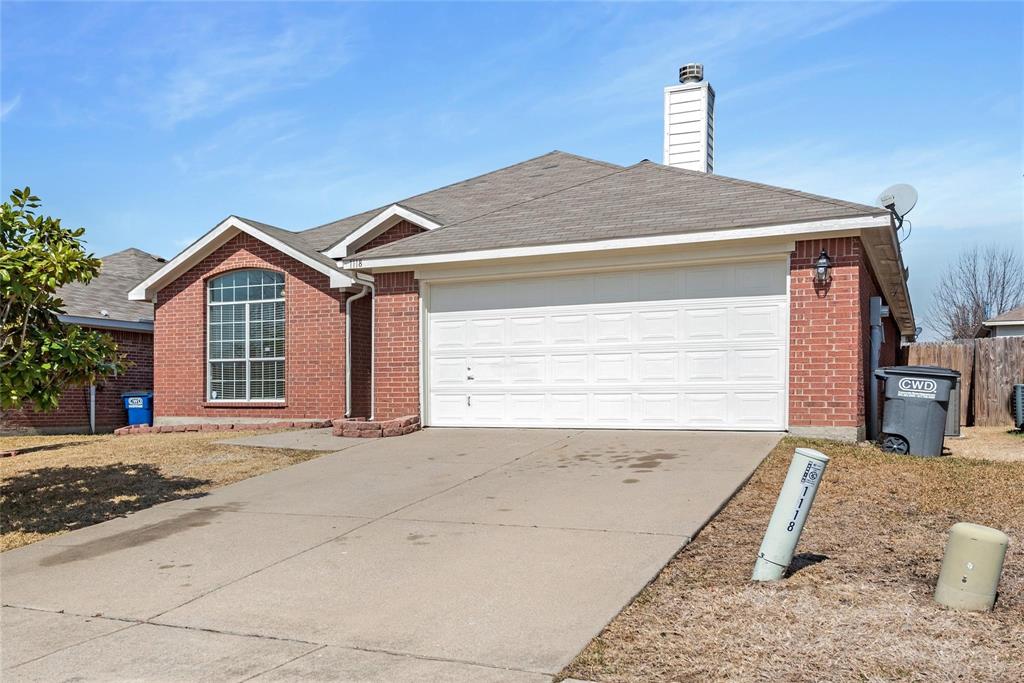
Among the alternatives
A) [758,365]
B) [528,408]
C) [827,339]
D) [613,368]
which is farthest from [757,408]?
[528,408]

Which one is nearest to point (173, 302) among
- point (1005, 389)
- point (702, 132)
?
point (702, 132)

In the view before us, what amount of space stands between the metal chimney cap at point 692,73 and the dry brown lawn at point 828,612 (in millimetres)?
11918

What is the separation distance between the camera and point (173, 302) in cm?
1644

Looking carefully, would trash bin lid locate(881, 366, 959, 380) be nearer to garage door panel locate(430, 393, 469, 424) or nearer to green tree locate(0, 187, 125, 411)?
garage door panel locate(430, 393, 469, 424)

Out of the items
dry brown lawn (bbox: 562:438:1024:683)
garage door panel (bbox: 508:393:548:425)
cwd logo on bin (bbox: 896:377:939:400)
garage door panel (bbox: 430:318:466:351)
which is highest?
garage door panel (bbox: 430:318:466:351)

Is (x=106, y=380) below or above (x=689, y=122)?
below

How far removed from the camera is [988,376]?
56.4 feet

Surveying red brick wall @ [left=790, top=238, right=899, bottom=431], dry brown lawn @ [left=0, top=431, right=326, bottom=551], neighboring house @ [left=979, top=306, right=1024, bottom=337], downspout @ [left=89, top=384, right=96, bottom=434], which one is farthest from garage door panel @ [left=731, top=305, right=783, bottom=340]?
neighboring house @ [left=979, top=306, right=1024, bottom=337]

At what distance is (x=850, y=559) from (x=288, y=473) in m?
6.10

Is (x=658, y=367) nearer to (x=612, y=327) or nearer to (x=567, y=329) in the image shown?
(x=612, y=327)

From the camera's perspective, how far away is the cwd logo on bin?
390 inches

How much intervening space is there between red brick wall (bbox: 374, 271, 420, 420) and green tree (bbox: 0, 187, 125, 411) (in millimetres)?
5247

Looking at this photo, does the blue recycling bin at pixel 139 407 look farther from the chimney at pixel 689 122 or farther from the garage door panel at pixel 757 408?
the garage door panel at pixel 757 408

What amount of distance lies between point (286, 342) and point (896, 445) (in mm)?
10347
